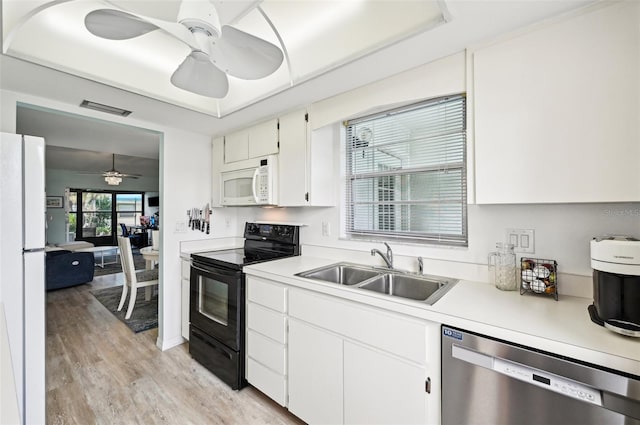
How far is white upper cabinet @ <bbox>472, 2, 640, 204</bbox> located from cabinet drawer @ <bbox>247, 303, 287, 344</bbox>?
4.57 ft

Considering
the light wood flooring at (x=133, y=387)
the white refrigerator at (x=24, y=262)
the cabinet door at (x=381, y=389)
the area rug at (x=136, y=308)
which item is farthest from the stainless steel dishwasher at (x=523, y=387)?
the area rug at (x=136, y=308)

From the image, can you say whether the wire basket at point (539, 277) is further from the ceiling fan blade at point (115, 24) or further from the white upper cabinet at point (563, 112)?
the ceiling fan blade at point (115, 24)

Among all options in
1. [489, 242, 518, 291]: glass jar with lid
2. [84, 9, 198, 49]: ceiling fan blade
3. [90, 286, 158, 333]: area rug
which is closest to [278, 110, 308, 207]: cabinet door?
[84, 9, 198, 49]: ceiling fan blade

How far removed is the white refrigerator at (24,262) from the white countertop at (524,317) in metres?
1.50

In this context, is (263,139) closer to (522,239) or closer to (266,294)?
(266,294)

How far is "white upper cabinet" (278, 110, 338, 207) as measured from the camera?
88.7 inches

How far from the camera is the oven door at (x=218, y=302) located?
210 cm

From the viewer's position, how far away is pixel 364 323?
143 centimetres

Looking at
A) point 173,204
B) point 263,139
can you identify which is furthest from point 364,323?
point 173,204

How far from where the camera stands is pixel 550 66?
1241 millimetres

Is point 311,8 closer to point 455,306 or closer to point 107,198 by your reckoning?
point 455,306

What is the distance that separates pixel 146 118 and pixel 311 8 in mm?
1845

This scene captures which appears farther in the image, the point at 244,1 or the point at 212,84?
the point at 212,84

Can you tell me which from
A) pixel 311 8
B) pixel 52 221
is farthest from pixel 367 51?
pixel 52 221
